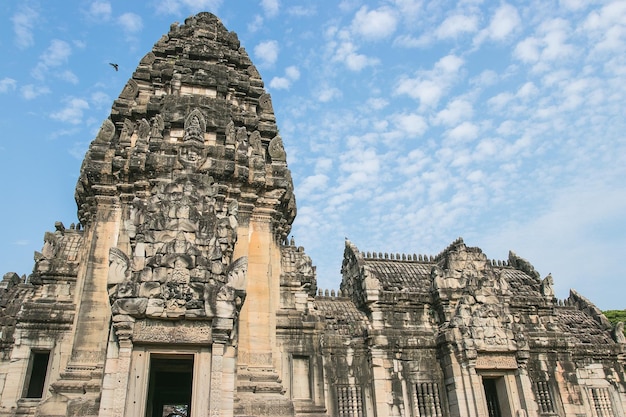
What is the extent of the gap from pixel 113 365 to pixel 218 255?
2912mm

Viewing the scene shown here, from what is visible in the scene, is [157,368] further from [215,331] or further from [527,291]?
[527,291]

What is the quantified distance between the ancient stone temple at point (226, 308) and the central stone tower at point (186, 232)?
0.04 meters

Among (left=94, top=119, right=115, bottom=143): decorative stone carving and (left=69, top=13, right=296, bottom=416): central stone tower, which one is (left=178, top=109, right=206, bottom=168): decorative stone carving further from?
(left=94, top=119, right=115, bottom=143): decorative stone carving

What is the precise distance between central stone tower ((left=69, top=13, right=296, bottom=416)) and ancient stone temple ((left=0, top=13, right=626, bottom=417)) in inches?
1.5

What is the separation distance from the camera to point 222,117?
14664 millimetres

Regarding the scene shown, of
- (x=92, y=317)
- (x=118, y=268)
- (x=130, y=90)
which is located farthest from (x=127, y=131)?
(x=118, y=268)

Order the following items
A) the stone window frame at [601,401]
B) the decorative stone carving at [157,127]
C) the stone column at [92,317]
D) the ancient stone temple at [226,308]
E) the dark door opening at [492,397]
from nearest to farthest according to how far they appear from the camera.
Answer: the ancient stone temple at [226,308] < the stone column at [92,317] < the decorative stone carving at [157,127] < the dark door opening at [492,397] < the stone window frame at [601,401]

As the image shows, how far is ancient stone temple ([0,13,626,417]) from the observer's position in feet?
31.7

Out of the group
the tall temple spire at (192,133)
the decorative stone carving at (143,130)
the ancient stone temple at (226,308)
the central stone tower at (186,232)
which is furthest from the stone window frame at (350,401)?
the decorative stone carving at (143,130)

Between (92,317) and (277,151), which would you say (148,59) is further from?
(92,317)

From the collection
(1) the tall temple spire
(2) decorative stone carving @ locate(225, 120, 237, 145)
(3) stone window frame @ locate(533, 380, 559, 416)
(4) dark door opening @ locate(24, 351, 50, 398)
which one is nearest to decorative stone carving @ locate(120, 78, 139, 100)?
(1) the tall temple spire

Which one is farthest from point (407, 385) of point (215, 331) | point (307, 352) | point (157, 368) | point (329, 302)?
point (215, 331)

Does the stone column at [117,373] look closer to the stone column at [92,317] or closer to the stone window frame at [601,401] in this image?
the stone column at [92,317]

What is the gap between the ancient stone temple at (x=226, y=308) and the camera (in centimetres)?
966
